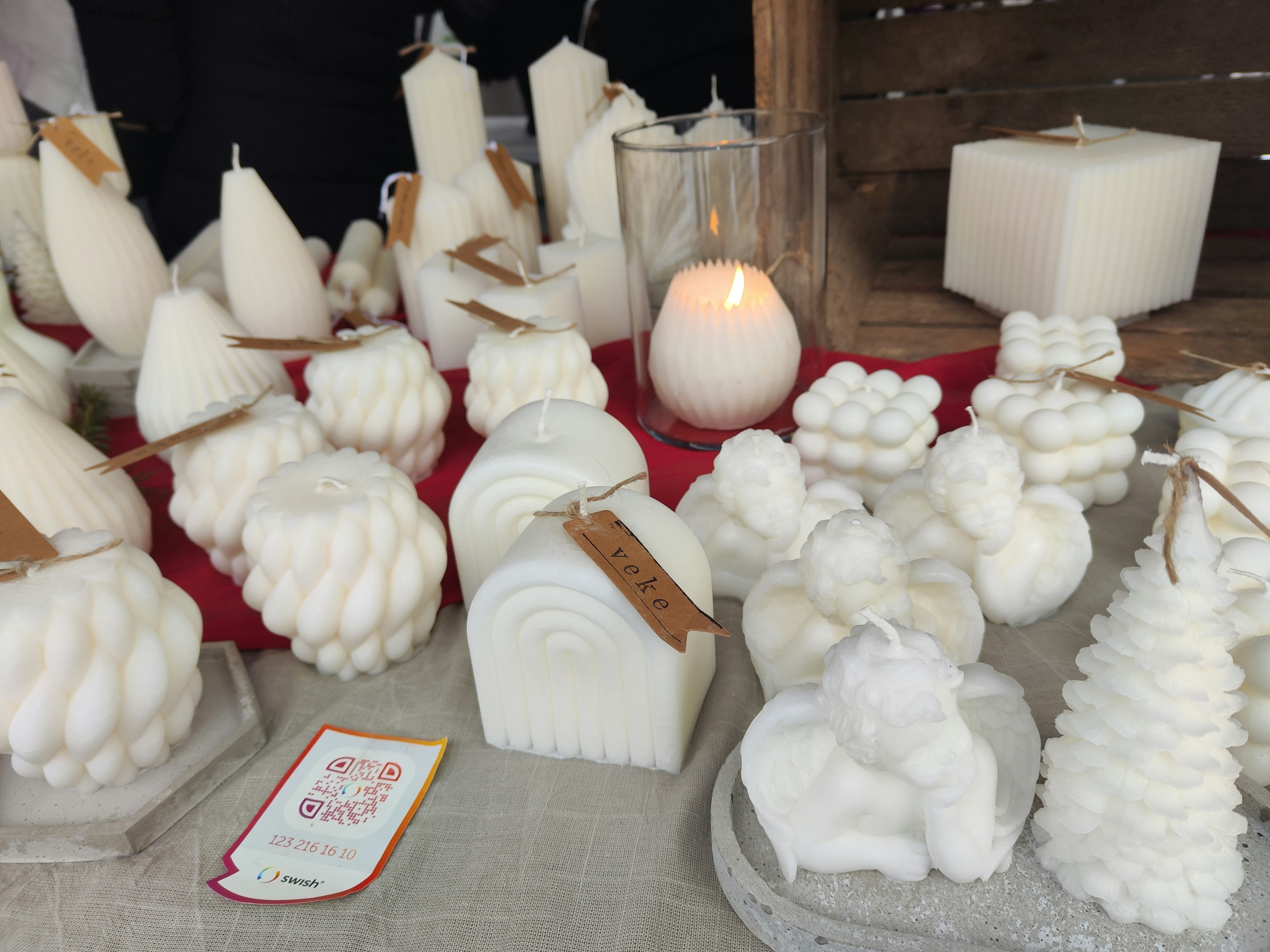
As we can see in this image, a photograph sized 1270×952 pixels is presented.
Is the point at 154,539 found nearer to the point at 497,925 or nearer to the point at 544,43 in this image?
the point at 497,925

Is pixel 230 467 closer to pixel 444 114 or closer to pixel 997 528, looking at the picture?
pixel 997 528

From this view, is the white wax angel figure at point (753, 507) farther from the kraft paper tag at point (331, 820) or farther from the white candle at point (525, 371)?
the kraft paper tag at point (331, 820)

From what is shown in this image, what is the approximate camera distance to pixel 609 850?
→ 84 centimetres

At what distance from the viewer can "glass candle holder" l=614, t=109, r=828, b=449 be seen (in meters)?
1.24

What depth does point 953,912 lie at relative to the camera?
0.71m

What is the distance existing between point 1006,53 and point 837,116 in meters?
0.35

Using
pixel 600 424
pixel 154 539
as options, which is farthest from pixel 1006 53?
pixel 154 539

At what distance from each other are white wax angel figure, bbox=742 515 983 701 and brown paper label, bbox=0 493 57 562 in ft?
2.37

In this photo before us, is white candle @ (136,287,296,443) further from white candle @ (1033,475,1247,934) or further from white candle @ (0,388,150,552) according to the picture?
white candle @ (1033,475,1247,934)

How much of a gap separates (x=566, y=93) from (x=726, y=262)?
0.79 metres

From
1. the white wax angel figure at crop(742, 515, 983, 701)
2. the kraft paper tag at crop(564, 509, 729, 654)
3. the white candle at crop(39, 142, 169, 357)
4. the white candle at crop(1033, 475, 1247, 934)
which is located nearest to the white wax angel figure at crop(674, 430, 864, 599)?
the white wax angel figure at crop(742, 515, 983, 701)

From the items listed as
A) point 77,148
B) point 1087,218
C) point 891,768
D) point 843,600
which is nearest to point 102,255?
point 77,148

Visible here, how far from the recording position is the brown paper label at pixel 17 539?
0.85 meters

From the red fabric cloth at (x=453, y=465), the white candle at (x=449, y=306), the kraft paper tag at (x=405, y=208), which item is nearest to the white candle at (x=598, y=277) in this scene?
the red fabric cloth at (x=453, y=465)
